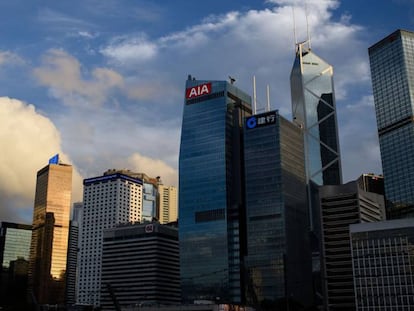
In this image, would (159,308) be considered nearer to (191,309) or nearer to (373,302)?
(191,309)

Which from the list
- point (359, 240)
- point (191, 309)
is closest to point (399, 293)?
point (359, 240)

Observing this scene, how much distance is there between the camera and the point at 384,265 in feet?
595

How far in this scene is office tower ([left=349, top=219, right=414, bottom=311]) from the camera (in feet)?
581

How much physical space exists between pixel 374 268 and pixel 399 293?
1058 cm

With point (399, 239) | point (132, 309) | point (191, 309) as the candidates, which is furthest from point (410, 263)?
point (132, 309)

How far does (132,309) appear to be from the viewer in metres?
194

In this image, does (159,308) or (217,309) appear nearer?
(217,309)

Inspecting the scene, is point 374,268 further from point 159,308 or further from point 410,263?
point 159,308

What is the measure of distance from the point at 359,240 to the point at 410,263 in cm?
1729

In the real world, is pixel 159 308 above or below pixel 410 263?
below

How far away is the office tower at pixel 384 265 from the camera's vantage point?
177 meters

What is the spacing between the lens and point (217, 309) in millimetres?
177250

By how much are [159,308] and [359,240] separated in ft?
223

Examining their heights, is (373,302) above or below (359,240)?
below
